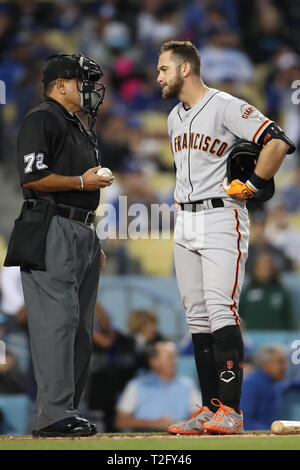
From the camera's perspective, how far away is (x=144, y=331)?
322 inches

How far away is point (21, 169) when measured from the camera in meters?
4.20

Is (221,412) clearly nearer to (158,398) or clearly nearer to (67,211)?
(67,211)

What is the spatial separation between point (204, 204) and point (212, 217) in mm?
86

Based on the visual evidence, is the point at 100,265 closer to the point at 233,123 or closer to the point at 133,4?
the point at 233,123

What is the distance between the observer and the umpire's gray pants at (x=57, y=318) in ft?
13.4

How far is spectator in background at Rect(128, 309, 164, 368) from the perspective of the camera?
26.4 ft

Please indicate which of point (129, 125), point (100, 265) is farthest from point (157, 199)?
point (100, 265)

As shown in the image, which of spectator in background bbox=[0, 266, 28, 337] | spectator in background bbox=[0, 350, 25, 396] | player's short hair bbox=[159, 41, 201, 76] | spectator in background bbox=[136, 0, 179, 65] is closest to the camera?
player's short hair bbox=[159, 41, 201, 76]

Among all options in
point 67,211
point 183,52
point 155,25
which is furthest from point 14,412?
point 155,25

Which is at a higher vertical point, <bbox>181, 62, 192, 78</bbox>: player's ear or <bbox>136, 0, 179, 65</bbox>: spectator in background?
<bbox>136, 0, 179, 65</bbox>: spectator in background

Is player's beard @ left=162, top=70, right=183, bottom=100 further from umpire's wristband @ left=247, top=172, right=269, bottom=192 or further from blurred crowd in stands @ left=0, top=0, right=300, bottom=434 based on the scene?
blurred crowd in stands @ left=0, top=0, right=300, bottom=434

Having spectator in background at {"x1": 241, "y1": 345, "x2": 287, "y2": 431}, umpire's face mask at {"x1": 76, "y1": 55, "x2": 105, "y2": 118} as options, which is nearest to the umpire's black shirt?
umpire's face mask at {"x1": 76, "y1": 55, "x2": 105, "y2": 118}

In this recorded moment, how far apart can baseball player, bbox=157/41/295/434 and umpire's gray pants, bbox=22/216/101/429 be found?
57 cm

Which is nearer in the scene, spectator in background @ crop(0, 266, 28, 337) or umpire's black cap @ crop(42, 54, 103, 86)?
umpire's black cap @ crop(42, 54, 103, 86)
